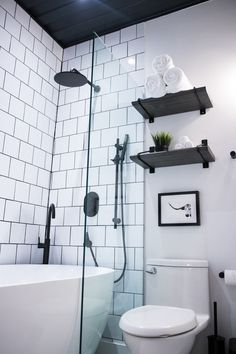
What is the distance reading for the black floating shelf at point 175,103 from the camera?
7.12 feet

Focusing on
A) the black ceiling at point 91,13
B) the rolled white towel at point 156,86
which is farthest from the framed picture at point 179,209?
the black ceiling at point 91,13

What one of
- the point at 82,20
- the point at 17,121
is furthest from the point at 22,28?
the point at 17,121

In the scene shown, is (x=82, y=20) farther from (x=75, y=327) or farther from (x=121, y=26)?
(x=75, y=327)

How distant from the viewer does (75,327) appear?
159 cm

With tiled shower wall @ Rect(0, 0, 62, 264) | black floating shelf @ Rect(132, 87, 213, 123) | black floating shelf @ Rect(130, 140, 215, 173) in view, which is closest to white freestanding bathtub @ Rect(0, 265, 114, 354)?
tiled shower wall @ Rect(0, 0, 62, 264)

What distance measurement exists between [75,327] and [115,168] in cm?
99

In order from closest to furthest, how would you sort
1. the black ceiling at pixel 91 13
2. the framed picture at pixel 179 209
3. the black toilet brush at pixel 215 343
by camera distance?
the black toilet brush at pixel 215 343, the framed picture at pixel 179 209, the black ceiling at pixel 91 13

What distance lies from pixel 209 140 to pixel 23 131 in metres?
1.50

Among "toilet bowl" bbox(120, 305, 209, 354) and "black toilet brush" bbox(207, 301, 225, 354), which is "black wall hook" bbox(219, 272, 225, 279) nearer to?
"black toilet brush" bbox(207, 301, 225, 354)

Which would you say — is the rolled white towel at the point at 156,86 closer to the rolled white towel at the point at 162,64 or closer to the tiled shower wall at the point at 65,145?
the rolled white towel at the point at 162,64

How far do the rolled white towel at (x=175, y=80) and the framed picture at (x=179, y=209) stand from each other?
75 centimetres

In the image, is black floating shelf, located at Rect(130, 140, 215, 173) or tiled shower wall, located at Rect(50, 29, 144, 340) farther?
black floating shelf, located at Rect(130, 140, 215, 173)

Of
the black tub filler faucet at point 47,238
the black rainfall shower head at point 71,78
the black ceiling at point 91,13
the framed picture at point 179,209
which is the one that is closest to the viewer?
the framed picture at point 179,209

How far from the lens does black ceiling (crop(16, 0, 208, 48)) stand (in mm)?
2637
